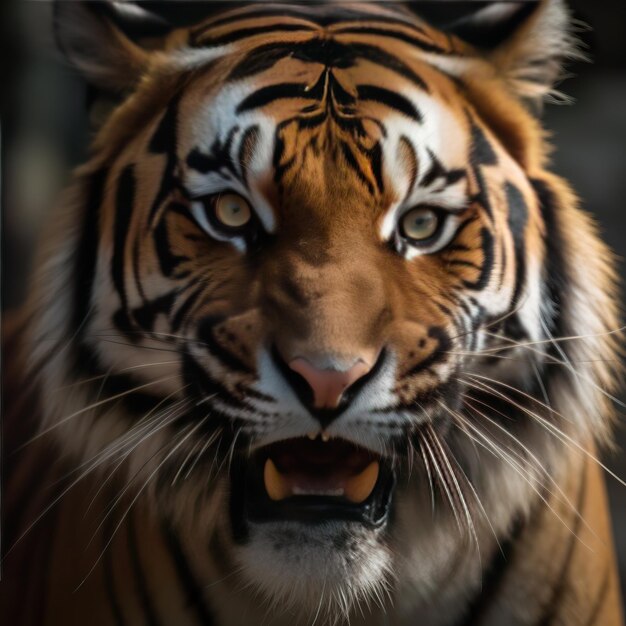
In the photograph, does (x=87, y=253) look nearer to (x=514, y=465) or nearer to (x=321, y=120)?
(x=321, y=120)

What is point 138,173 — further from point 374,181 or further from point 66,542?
point 66,542

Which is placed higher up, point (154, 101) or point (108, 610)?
point (154, 101)

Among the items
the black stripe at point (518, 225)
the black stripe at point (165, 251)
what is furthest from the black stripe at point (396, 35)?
the black stripe at point (165, 251)

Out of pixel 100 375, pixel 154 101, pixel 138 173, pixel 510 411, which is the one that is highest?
pixel 154 101

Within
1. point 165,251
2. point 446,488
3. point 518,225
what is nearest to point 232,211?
point 165,251

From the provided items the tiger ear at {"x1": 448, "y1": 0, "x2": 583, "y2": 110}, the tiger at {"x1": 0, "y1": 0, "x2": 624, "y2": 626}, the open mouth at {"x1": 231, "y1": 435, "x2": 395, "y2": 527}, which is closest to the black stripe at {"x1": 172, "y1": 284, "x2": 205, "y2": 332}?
the tiger at {"x1": 0, "y1": 0, "x2": 624, "y2": 626}

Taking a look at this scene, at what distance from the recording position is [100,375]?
1.51 meters

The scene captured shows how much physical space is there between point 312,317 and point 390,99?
0.40m

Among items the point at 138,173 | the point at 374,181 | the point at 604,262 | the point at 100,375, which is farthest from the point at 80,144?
the point at 604,262

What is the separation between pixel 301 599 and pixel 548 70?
975 millimetres

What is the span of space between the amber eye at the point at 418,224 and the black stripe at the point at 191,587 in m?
0.65

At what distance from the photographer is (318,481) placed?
4.75ft

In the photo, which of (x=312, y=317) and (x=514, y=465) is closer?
(x=312, y=317)

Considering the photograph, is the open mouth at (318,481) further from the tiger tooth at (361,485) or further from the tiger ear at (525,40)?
the tiger ear at (525,40)
